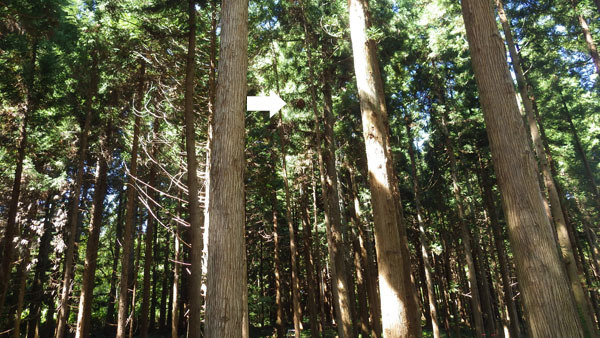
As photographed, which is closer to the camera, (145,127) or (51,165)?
(145,127)

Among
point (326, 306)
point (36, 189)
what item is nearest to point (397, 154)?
point (36, 189)

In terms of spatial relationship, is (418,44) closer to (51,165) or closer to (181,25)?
(181,25)

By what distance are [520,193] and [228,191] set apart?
323 centimetres

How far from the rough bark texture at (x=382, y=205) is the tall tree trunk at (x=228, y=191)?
5.63ft

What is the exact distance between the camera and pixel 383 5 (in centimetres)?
1202

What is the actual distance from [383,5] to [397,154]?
263 inches

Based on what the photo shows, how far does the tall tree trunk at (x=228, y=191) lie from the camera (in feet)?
11.7

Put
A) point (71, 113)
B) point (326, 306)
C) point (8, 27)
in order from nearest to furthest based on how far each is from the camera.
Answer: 1. point (8, 27)
2. point (71, 113)
3. point (326, 306)

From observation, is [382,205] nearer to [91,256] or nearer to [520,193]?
[520,193]

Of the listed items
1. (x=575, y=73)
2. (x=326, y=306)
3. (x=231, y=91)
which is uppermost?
(x=575, y=73)

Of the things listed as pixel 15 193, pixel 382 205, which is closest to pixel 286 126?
pixel 15 193

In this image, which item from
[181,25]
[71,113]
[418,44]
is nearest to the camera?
[181,25]

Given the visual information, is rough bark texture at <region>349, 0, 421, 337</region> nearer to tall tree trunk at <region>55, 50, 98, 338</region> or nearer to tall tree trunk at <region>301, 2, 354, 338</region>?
tall tree trunk at <region>301, 2, 354, 338</region>

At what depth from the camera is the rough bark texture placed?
3.70 m
